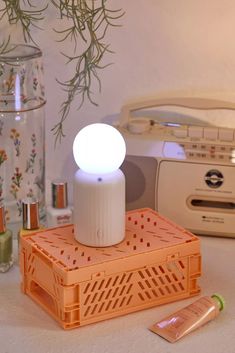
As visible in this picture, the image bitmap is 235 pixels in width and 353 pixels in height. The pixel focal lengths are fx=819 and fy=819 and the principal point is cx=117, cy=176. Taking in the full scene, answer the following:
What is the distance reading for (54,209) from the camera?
1214 mm

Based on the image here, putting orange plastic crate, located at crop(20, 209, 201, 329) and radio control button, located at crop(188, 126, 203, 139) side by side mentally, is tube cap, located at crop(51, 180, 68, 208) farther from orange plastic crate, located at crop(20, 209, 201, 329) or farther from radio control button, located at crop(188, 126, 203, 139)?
radio control button, located at crop(188, 126, 203, 139)

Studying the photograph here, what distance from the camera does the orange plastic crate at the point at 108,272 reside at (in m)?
0.99

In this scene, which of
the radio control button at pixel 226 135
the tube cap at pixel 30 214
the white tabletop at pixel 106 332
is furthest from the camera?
the radio control button at pixel 226 135

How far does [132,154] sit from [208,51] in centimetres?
22

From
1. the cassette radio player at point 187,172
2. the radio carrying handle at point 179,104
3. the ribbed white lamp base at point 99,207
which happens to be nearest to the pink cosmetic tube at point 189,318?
the ribbed white lamp base at point 99,207

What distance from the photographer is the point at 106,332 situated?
984mm

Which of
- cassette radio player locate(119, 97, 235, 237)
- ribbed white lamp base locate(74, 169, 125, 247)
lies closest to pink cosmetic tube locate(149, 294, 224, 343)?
ribbed white lamp base locate(74, 169, 125, 247)

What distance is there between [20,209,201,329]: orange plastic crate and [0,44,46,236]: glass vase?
0.64ft

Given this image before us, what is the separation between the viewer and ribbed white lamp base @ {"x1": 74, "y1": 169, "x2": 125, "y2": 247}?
40.5 inches

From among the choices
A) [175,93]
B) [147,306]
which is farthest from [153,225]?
[175,93]

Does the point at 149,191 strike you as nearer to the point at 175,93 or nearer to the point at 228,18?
the point at 175,93

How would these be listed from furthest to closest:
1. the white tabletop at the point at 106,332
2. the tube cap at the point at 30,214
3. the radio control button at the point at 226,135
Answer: the radio control button at the point at 226,135 → the tube cap at the point at 30,214 → the white tabletop at the point at 106,332

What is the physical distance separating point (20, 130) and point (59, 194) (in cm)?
13

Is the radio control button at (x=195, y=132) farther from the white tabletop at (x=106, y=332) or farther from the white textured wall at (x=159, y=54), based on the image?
the white tabletop at (x=106, y=332)
